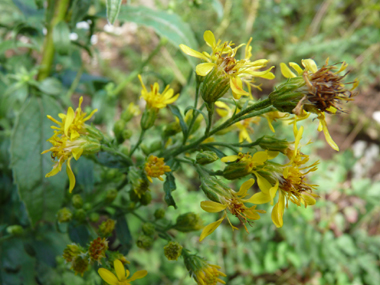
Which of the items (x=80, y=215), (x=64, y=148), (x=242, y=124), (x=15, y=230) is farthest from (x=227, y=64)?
(x=15, y=230)

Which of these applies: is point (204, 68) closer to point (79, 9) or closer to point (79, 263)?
point (79, 9)

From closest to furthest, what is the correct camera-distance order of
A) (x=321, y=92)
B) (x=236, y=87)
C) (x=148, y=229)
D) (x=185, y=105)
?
1. (x=321, y=92)
2. (x=236, y=87)
3. (x=148, y=229)
4. (x=185, y=105)

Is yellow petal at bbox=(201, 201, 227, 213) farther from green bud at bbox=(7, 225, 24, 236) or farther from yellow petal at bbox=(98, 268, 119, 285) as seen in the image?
green bud at bbox=(7, 225, 24, 236)

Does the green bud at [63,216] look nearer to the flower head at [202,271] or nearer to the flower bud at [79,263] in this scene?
the flower bud at [79,263]

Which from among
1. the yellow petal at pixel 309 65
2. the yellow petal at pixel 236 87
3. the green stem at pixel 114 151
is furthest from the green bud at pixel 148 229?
the yellow petal at pixel 309 65

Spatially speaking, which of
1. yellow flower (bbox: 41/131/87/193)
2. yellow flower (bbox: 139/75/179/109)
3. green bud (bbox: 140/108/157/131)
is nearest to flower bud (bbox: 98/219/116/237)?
yellow flower (bbox: 41/131/87/193)

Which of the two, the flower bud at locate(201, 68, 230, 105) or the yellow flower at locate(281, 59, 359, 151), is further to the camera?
the flower bud at locate(201, 68, 230, 105)

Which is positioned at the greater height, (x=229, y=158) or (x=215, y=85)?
(x=215, y=85)
